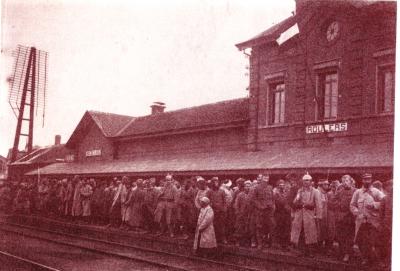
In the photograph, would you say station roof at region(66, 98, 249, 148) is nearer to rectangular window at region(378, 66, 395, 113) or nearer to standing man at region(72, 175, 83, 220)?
standing man at region(72, 175, 83, 220)

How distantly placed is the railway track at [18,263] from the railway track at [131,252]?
220cm

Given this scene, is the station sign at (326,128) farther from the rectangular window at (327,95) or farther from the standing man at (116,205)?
the standing man at (116,205)

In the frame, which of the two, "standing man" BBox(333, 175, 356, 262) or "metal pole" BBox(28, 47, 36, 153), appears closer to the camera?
"standing man" BBox(333, 175, 356, 262)

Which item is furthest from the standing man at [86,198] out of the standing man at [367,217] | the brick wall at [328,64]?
the standing man at [367,217]

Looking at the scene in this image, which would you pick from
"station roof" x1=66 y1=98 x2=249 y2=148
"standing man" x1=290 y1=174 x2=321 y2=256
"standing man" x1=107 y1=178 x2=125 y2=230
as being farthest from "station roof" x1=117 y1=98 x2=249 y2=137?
"standing man" x1=290 y1=174 x2=321 y2=256

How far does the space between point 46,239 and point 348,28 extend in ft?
38.7

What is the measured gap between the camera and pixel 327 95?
1472cm

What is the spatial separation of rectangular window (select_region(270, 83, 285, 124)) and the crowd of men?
4.33 meters

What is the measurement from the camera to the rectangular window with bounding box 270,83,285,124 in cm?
1625

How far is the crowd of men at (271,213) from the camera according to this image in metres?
9.30

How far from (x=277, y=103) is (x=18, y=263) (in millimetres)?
9850

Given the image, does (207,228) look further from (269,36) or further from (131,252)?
(269,36)

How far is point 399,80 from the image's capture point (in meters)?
5.50

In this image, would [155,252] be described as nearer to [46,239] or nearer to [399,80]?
[46,239]
